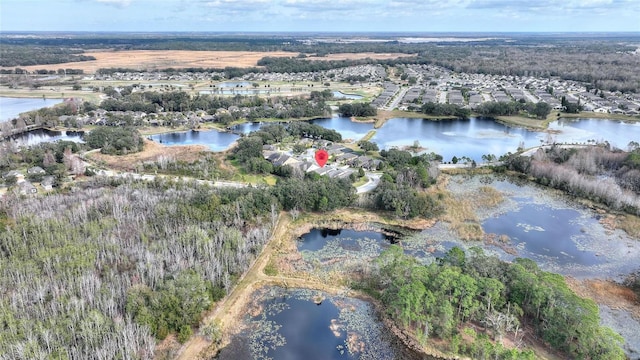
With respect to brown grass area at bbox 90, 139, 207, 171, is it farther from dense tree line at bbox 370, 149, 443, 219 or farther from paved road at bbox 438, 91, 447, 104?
paved road at bbox 438, 91, 447, 104

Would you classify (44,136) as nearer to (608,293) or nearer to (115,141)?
(115,141)

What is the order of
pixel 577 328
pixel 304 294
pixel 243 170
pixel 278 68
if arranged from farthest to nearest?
pixel 278 68 → pixel 243 170 → pixel 304 294 → pixel 577 328

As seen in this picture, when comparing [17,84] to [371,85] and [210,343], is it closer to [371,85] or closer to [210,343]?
[371,85]

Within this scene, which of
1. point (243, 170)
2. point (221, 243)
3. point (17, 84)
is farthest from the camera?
point (17, 84)

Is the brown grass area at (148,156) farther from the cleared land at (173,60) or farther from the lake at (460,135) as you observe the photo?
the cleared land at (173,60)

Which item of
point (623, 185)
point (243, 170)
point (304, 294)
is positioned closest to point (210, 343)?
point (304, 294)

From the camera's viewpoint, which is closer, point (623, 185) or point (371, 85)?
point (623, 185)
